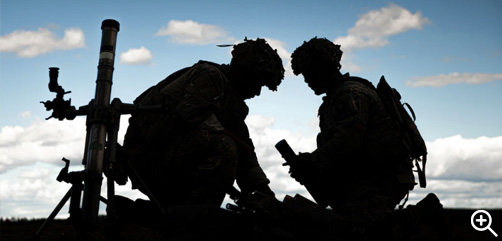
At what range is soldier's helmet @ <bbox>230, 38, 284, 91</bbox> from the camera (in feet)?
19.5

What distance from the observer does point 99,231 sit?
31.4ft

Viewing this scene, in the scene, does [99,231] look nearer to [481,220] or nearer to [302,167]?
[302,167]

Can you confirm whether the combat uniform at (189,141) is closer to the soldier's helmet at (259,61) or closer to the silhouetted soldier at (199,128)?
the silhouetted soldier at (199,128)

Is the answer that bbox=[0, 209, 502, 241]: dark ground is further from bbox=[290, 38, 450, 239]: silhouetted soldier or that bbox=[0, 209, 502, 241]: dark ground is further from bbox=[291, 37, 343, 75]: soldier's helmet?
bbox=[291, 37, 343, 75]: soldier's helmet

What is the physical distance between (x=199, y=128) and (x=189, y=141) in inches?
7.0

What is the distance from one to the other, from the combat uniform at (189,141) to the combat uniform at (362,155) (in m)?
1.12

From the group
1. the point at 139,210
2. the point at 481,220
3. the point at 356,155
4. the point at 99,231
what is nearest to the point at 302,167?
the point at 356,155

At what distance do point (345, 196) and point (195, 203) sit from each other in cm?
195

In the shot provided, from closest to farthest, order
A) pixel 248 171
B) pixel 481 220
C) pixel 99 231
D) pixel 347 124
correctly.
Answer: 1. pixel 347 124
2. pixel 248 171
3. pixel 481 220
4. pixel 99 231

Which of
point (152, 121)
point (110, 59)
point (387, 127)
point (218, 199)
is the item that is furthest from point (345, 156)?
point (110, 59)

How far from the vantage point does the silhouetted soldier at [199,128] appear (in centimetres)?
542

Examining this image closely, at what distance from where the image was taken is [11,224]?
11.2 metres

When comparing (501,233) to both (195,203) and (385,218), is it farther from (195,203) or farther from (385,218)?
(195,203)

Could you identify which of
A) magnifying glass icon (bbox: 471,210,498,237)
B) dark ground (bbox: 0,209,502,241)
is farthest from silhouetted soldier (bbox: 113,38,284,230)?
magnifying glass icon (bbox: 471,210,498,237)
